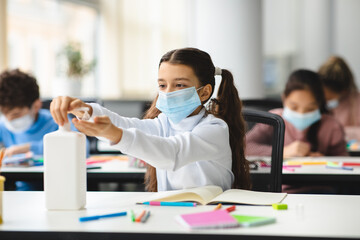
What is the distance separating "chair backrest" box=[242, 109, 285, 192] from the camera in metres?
1.79

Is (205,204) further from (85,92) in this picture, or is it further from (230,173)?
(85,92)

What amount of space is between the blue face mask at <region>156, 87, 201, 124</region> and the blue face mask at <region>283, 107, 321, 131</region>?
51.8 inches

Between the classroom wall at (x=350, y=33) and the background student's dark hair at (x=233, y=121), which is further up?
the classroom wall at (x=350, y=33)

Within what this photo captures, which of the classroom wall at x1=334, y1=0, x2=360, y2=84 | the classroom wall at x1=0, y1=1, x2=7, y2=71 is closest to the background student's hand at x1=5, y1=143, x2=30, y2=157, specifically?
the classroom wall at x1=0, y1=1, x2=7, y2=71

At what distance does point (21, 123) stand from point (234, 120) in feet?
4.66

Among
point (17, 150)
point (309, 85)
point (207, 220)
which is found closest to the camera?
point (207, 220)

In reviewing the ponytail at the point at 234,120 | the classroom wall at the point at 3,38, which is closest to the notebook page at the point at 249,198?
the ponytail at the point at 234,120

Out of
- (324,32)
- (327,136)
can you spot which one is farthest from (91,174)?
(324,32)

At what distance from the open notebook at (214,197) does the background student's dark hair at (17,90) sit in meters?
1.43

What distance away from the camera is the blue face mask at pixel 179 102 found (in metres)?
1.53

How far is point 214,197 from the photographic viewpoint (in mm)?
1373

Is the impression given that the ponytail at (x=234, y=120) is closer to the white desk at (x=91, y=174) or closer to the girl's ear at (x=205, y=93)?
the girl's ear at (x=205, y=93)

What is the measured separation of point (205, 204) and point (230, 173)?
1.17 feet

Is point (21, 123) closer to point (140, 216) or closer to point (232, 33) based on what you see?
point (140, 216)
